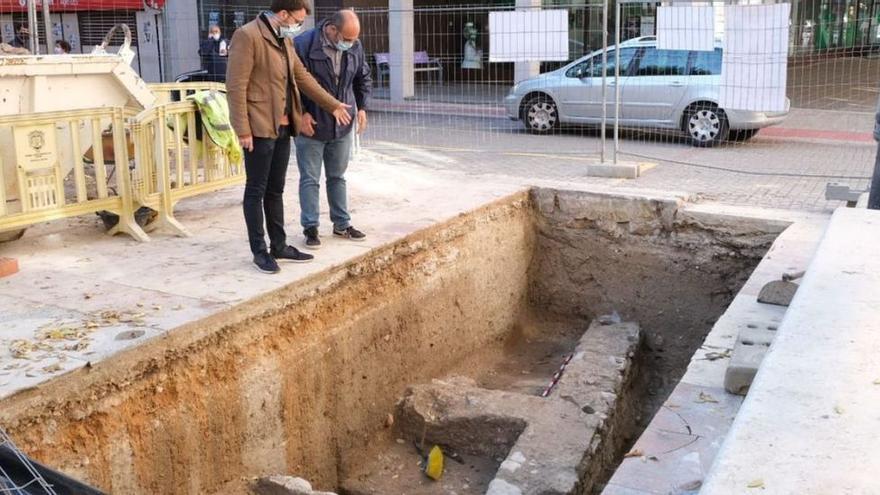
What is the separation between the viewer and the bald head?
6.45 meters

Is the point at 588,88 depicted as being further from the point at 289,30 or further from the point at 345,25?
the point at 289,30

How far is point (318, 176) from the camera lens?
22.8 ft

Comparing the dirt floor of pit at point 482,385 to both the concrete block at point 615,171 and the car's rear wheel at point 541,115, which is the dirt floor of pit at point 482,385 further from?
the car's rear wheel at point 541,115

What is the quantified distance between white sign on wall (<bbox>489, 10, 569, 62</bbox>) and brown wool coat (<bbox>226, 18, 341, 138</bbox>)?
601cm

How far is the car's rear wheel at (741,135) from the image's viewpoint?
46.4 feet

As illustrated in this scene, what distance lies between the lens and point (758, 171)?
11422 millimetres

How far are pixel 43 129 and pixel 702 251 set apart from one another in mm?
5854

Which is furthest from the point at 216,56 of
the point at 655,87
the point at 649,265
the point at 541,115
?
the point at 649,265

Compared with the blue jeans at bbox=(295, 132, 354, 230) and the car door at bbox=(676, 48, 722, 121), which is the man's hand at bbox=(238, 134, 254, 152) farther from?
the car door at bbox=(676, 48, 722, 121)

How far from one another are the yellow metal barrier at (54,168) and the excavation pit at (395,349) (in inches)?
80.0

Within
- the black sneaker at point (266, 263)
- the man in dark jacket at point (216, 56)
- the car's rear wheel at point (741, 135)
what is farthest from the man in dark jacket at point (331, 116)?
the man in dark jacket at point (216, 56)

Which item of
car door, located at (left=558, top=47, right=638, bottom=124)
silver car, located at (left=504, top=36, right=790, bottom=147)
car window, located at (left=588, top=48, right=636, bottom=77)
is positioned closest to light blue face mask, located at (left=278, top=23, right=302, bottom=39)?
silver car, located at (left=504, top=36, right=790, bottom=147)

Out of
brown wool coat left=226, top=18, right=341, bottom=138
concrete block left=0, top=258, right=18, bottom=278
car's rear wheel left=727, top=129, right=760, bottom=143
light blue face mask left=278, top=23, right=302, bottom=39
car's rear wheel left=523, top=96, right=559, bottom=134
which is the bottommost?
concrete block left=0, top=258, right=18, bottom=278

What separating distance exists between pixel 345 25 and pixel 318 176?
3.98 feet
